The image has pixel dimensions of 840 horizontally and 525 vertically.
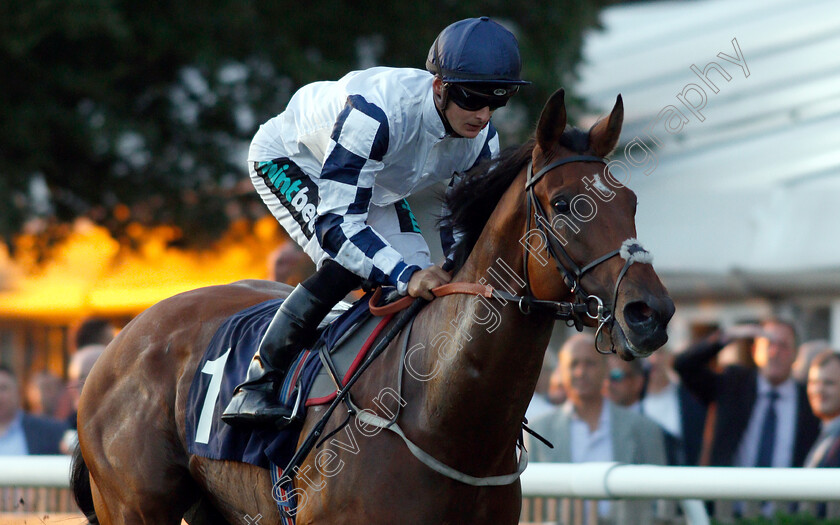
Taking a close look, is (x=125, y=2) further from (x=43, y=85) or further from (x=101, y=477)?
(x=101, y=477)

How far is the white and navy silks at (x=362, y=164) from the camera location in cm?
336

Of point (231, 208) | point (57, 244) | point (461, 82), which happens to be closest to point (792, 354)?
point (461, 82)

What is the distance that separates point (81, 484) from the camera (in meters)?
4.55

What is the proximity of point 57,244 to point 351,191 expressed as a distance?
8.66m

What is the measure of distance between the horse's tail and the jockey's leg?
127cm

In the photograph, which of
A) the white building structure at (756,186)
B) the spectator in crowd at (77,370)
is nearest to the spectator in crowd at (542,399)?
the white building structure at (756,186)

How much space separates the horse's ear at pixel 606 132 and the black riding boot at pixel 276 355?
107 centimetres

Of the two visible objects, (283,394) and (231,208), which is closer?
(283,394)

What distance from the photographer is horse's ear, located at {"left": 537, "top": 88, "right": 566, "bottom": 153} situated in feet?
9.67

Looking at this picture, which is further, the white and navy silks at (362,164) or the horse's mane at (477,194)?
the white and navy silks at (362,164)

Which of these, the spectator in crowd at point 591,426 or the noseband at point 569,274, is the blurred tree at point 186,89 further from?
the noseband at point 569,274

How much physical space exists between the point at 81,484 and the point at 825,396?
372 cm

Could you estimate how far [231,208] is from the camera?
11367 millimetres

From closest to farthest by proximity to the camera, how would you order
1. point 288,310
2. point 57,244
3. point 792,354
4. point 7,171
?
point 288,310, point 792,354, point 7,171, point 57,244
